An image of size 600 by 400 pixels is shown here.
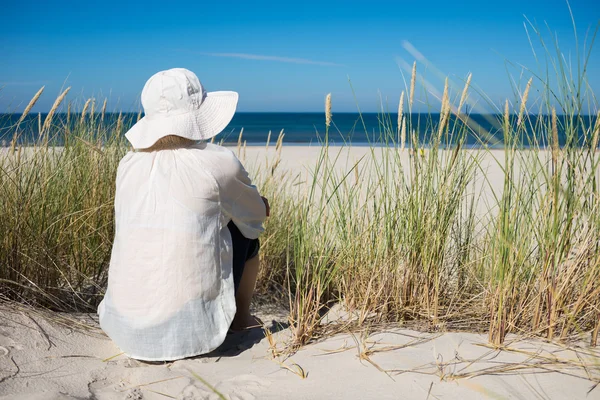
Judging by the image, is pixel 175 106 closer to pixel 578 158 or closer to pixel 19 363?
pixel 19 363

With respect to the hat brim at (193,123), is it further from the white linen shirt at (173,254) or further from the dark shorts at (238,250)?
the dark shorts at (238,250)

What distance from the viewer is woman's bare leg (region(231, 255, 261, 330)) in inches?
85.7

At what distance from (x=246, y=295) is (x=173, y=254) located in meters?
0.49

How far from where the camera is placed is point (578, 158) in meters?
1.83

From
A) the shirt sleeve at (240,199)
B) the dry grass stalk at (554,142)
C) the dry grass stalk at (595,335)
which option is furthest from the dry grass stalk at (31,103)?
the dry grass stalk at (595,335)

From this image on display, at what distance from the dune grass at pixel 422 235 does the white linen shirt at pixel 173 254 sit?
30 centimetres

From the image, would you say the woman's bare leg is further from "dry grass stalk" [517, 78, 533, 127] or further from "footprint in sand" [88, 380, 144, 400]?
"dry grass stalk" [517, 78, 533, 127]

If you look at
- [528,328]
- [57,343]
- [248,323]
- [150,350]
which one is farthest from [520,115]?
[57,343]

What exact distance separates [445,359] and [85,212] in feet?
5.51

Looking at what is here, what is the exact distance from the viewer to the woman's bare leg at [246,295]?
7.14 feet

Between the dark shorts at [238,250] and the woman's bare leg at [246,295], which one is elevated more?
the dark shorts at [238,250]

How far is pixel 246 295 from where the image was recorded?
2201 mm

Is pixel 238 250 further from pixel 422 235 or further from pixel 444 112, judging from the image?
pixel 444 112

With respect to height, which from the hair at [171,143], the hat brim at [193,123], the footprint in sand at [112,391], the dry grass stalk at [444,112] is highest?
the dry grass stalk at [444,112]
